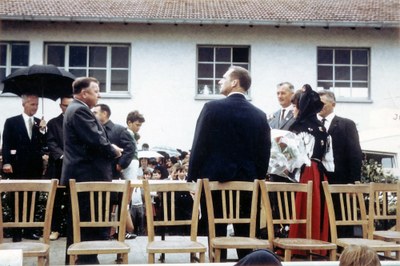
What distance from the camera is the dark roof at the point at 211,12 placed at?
747cm

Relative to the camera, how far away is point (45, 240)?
9.71 ft

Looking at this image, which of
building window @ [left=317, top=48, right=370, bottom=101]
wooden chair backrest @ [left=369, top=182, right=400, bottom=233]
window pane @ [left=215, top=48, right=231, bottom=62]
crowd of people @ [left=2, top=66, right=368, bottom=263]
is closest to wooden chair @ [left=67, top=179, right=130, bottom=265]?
crowd of people @ [left=2, top=66, right=368, bottom=263]

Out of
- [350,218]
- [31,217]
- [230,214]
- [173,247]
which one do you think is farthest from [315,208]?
[31,217]

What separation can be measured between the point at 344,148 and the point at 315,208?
0.60m

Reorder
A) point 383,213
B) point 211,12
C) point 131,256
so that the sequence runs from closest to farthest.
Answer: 1. point 383,213
2. point 131,256
3. point 211,12

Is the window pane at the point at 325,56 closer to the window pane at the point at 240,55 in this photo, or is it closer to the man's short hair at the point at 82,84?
the window pane at the point at 240,55

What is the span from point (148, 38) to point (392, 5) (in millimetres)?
3898

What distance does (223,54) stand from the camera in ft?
29.6

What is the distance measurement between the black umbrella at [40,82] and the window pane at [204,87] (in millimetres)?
4056

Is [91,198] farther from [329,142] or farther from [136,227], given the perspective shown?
[136,227]

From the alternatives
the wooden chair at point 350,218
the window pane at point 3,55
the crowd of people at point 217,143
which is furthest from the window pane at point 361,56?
the wooden chair at point 350,218

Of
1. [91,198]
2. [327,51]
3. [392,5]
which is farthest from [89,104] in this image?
[327,51]

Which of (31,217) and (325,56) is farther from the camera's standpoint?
(325,56)

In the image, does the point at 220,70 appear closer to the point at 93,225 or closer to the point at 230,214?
the point at 230,214
